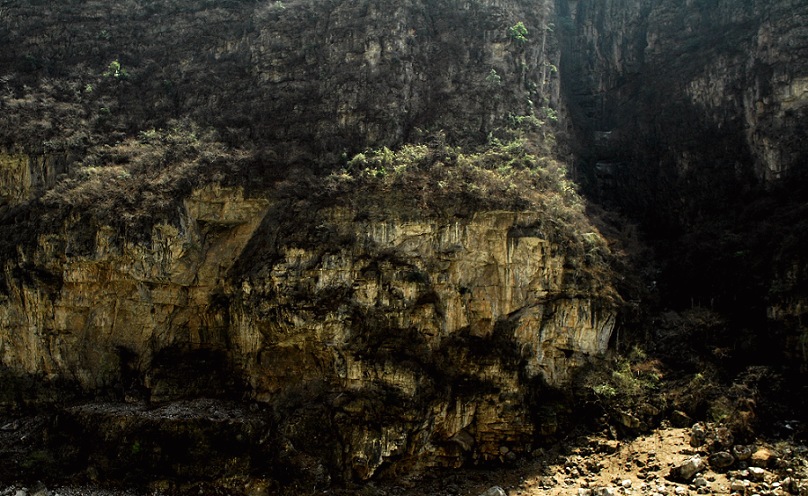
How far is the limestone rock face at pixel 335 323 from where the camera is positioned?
85.4 feet

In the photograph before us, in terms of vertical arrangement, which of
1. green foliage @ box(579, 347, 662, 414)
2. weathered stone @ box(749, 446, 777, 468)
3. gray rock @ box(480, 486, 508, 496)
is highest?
green foliage @ box(579, 347, 662, 414)

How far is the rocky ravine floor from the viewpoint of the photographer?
21609 millimetres

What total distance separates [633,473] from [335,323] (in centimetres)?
1218

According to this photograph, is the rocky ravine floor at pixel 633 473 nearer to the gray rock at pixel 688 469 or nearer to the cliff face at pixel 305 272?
the gray rock at pixel 688 469

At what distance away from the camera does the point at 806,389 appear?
82.0 ft

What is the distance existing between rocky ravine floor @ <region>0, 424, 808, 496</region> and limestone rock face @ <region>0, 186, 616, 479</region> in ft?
4.15

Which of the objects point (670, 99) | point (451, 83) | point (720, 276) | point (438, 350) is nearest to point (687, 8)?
point (670, 99)

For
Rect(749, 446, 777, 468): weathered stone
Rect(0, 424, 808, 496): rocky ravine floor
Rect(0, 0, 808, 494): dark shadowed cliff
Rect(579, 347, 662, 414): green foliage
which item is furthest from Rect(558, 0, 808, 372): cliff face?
Rect(0, 424, 808, 496): rocky ravine floor

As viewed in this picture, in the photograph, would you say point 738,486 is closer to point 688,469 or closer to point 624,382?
point 688,469

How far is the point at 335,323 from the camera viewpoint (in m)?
26.6

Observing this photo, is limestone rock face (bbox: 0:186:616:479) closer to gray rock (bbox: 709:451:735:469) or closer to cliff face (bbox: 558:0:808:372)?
gray rock (bbox: 709:451:735:469)

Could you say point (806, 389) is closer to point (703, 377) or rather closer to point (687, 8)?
point (703, 377)

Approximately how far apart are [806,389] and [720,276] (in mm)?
7310

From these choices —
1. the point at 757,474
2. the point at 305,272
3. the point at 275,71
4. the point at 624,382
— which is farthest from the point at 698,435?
the point at 275,71
